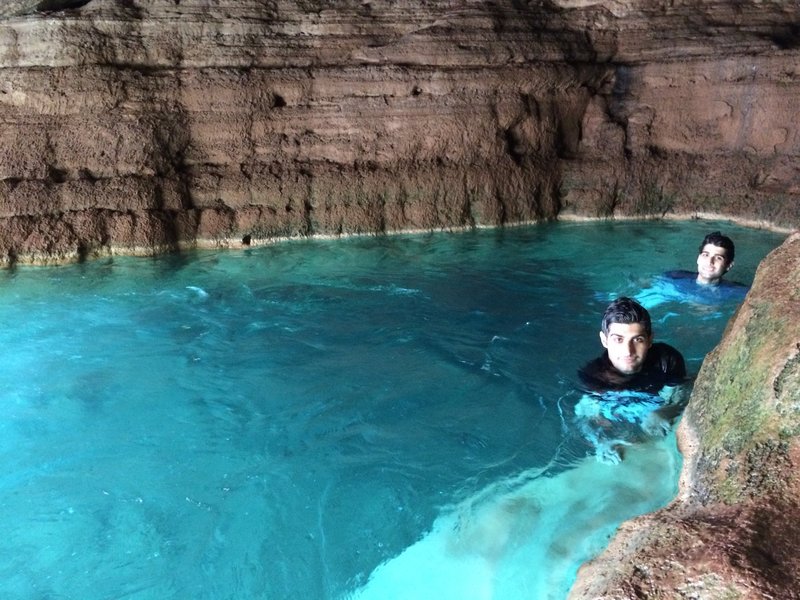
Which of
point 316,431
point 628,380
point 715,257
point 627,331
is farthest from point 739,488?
point 715,257

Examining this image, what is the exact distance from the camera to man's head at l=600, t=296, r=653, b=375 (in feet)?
13.2

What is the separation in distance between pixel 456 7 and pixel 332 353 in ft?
24.0

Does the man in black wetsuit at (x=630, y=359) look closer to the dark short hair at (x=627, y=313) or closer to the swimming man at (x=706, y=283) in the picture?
the dark short hair at (x=627, y=313)

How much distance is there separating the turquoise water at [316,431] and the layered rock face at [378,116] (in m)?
1.69

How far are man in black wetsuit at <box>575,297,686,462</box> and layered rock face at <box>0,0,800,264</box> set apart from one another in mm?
6322

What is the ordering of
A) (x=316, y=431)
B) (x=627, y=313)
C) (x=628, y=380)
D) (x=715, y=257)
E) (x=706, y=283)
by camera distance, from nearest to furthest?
(x=627, y=313) < (x=628, y=380) < (x=316, y=431) < (x=715, y=257) < (x=706, y=283)

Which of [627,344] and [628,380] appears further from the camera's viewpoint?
[628,380]

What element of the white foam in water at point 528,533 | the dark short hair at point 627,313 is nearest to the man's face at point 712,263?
the dark short hair at point 627,313

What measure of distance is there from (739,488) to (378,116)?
8928 mm

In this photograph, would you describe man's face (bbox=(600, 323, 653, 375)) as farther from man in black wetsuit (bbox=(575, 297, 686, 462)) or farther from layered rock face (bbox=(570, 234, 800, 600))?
layered rock face (bbox=(570, 234, 800, 600))

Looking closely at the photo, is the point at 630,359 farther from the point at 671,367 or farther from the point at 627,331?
the point at 671,367

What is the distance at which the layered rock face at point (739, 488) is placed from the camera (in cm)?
223

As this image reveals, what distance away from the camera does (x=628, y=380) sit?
4.40 m

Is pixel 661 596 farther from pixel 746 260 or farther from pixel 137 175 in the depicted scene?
pixel 137 175
